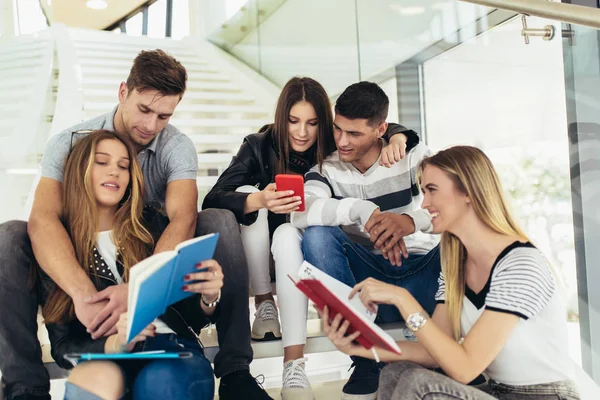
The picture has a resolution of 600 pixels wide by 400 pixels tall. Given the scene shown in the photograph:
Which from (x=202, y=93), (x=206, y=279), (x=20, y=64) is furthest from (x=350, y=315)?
(x=202, y=93)

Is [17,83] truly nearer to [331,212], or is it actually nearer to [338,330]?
[331,212]

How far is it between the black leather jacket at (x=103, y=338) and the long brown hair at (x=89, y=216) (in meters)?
0.03

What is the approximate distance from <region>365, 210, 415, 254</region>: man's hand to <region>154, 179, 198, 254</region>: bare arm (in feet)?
1.83

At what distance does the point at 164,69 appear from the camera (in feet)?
7.59

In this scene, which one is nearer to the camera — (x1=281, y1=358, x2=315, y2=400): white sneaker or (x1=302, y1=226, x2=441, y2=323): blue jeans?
(x1=281, y1=358, x2=315, y2=400): white sneaker

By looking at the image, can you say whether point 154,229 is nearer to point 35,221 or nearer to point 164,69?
point 35,221

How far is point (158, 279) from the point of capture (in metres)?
1.41

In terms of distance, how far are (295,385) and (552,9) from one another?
1.23m

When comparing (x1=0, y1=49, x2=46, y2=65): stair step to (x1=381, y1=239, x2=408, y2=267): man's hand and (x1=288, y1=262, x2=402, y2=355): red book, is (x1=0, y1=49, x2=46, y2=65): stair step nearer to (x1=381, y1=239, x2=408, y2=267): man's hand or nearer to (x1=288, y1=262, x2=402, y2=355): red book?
(x1=381, y1=239, x2=408, y2=267): man's hand

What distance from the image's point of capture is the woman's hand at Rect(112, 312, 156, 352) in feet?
5.15

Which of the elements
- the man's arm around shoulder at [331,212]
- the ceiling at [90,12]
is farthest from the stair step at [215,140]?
the ceiling at [90,12]

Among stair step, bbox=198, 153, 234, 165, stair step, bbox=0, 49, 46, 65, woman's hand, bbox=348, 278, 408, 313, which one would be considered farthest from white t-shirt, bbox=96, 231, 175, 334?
stair step, bbox=198, 153, 234, 165

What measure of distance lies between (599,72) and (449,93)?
4.18 feet

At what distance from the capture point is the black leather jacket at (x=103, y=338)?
1786 millimetres
